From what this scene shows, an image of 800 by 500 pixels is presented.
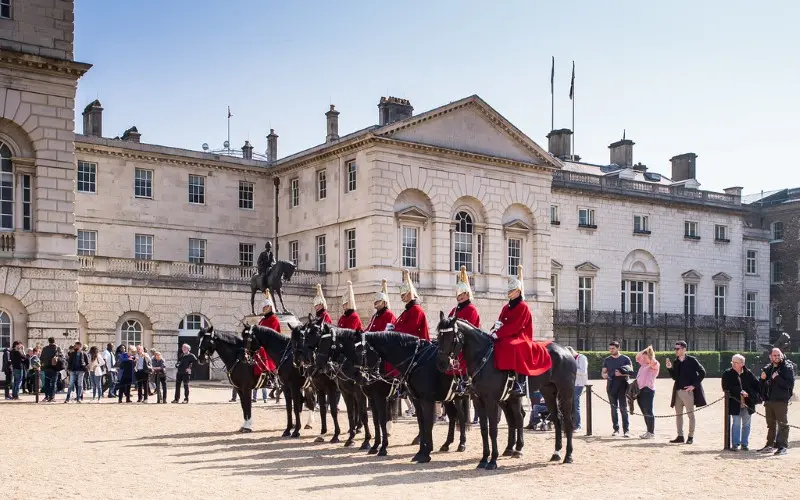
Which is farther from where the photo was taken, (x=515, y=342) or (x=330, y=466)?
(x=515, y=342)

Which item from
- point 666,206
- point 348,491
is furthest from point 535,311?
point 348,491

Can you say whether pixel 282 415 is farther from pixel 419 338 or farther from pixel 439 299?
pixel 439 299

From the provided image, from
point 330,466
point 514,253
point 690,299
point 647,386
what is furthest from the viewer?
point 690,299

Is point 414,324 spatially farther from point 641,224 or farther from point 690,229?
point 690,229

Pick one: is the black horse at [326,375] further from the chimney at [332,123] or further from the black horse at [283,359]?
the chimney at [332,123]

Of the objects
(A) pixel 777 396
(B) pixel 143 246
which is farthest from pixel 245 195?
(A) pixel 777 396

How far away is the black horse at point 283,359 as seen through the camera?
727 inches

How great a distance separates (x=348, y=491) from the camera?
12156mm

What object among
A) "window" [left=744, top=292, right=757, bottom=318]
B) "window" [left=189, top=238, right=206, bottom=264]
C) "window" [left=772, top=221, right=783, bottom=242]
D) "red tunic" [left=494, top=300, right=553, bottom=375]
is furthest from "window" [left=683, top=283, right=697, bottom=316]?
"red tunic" [left=494, top=300, right=553, bottom=375]

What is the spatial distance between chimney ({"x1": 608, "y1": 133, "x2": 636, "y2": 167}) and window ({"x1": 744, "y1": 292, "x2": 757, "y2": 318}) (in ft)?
37.3

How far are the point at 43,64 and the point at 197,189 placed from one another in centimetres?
1660

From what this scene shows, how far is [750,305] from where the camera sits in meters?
63.0

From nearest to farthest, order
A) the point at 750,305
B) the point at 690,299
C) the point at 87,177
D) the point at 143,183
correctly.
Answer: the point at 87,177 → the point at 143,183 → the point at 690,299 → the point at 750,305

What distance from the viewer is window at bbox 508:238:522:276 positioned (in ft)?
155
